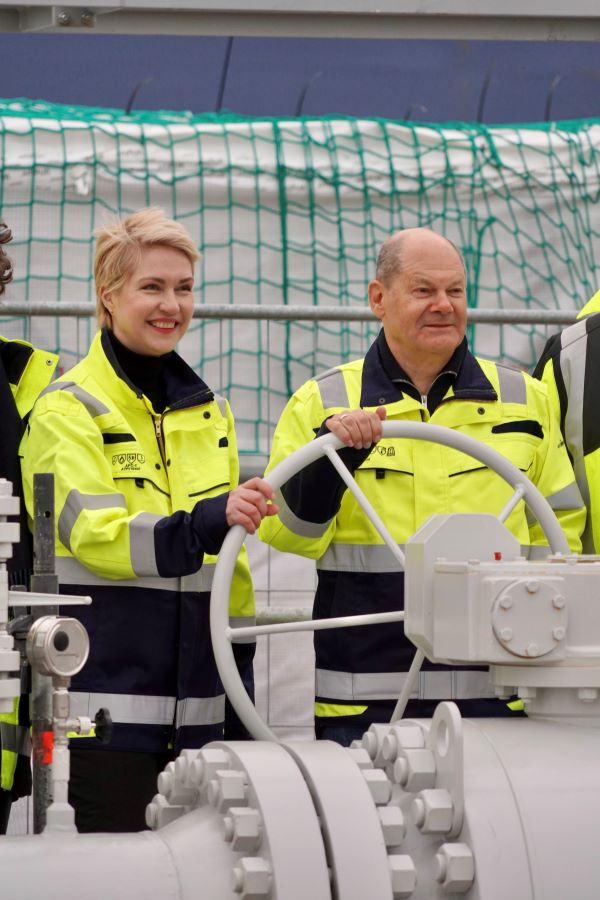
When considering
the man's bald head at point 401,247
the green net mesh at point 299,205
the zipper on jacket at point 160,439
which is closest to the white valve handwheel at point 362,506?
the zipper on jacket at point 160,439

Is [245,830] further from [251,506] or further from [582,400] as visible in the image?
[582,400]

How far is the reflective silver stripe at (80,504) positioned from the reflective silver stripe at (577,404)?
1.03 metres

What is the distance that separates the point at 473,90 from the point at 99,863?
6.53 metres

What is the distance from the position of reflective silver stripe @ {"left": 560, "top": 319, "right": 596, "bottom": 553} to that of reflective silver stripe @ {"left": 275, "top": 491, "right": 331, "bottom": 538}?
0.64 m

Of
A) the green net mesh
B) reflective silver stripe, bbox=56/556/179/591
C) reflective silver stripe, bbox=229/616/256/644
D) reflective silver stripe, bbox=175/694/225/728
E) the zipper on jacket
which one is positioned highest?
the green net mesh

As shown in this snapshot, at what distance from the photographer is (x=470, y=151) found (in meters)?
6.71

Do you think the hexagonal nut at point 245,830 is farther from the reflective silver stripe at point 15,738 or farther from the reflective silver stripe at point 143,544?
the reflective silver stripe at point 15,738

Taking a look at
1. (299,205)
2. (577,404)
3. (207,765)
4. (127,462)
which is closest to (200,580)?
(127,462)

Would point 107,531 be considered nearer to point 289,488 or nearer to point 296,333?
point 289,488

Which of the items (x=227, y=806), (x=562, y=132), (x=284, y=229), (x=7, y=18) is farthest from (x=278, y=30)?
(x=562, y=132)

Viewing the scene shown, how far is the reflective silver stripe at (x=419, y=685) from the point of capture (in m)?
3.06

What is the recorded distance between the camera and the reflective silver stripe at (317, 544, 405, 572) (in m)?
3.10

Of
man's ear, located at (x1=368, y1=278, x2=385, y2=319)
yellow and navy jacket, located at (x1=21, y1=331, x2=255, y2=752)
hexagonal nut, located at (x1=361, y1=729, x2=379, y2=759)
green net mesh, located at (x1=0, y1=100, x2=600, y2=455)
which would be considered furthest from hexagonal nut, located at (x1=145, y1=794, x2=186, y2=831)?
green net mesh, located at (x1=0, y1=100, x2=600, y2=455)

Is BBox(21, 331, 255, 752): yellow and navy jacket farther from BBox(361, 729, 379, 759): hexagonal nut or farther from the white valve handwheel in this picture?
BBox(361, 729, 379, 759): hexagonal nut
